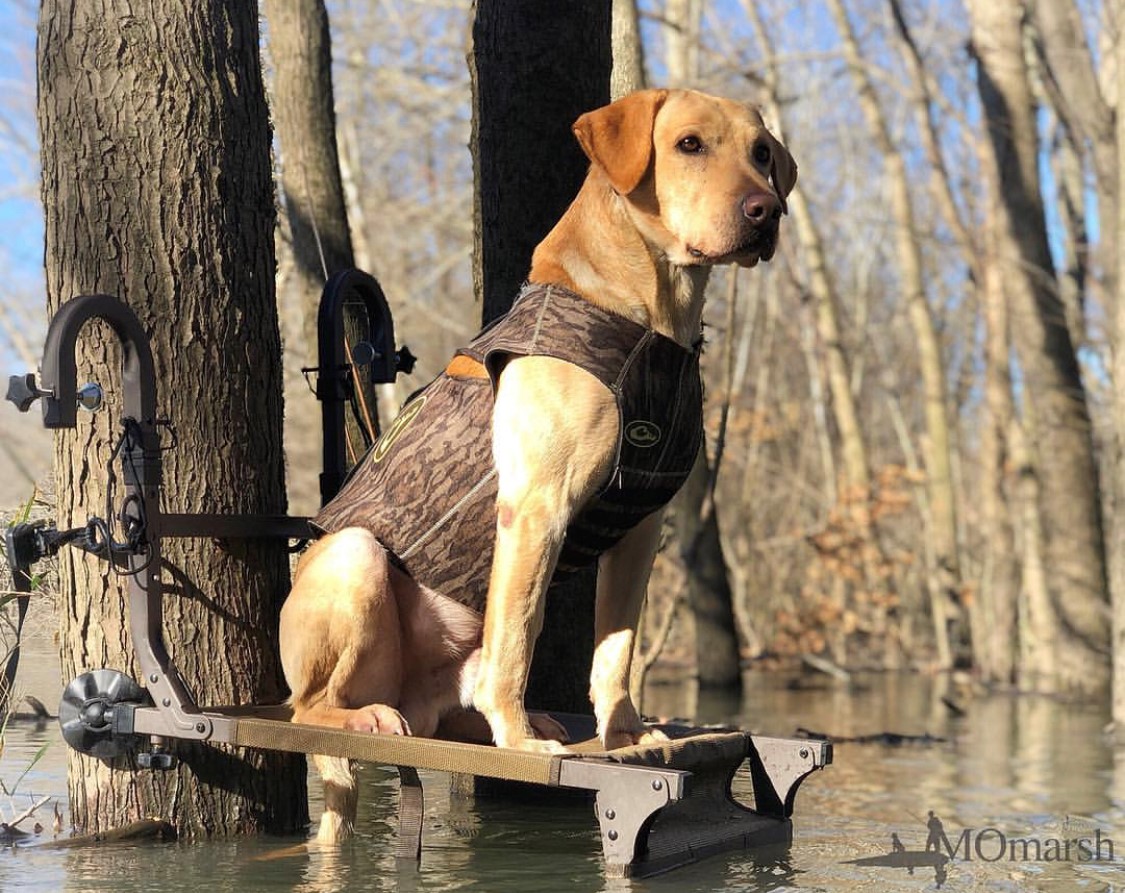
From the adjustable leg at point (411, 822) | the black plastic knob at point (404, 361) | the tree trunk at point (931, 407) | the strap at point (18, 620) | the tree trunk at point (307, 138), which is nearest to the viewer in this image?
the adjustable leg at point (411, 822)

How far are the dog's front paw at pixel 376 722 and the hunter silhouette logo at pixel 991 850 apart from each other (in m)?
1.39

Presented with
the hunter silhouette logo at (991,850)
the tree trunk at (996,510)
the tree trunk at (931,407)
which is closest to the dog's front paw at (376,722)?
the hunter silhouette logo at (991,850)

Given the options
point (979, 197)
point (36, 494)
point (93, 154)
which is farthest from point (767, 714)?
point (979, 197)

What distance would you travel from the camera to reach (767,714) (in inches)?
404

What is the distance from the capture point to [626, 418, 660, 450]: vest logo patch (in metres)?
4.02

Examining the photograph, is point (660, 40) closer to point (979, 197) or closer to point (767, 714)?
point (979, 197)

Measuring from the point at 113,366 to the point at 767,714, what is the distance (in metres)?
6.59

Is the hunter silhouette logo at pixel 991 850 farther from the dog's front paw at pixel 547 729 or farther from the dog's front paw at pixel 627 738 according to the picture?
the dog's front paw at pixel 547 729

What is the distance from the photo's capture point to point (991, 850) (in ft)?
16.2

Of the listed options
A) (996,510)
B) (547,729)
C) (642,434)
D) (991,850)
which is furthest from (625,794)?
(996,510)

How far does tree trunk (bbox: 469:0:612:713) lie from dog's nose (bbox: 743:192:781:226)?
6.48ft

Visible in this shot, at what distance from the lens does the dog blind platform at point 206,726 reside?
3.89m

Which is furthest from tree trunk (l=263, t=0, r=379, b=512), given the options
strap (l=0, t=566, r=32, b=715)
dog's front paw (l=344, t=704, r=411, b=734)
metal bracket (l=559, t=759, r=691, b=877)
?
metal bracket (l=559, t=759, r=691, b=877)

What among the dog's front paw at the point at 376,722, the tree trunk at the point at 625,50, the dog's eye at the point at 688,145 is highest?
the tree trunk at the point at 625,50
